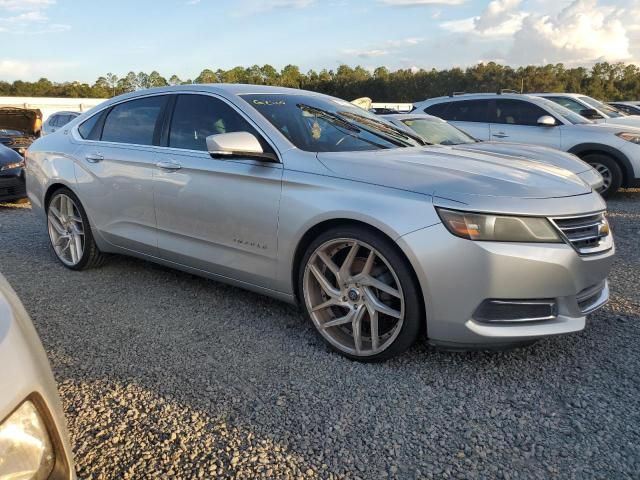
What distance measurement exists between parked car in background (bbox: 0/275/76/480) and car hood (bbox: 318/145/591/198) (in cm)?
196

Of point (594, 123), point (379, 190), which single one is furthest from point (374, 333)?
point (594, 123)

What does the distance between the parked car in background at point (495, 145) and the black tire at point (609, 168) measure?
136cm

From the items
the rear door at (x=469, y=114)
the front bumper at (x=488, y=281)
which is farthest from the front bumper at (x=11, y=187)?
the front bumper at (x=488, y=281)

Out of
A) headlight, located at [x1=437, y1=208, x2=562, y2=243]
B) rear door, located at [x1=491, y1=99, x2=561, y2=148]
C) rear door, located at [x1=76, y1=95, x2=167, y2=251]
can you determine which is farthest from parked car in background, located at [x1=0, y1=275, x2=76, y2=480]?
rear door, located at [x1=491, y1=99, x2=561, y2=148]

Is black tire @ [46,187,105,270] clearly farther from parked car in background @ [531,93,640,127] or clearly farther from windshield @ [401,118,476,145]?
parked car in background @ [531,93,640,127]

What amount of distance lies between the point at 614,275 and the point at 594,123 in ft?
17.8

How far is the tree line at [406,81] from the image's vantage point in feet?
171

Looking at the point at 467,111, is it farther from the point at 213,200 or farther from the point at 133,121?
the point at 213,200

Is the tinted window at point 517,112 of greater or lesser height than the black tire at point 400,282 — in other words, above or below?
above

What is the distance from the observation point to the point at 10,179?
8.29 meters

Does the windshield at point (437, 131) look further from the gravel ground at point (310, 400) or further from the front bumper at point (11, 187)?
the front bumper at point (11, 187)

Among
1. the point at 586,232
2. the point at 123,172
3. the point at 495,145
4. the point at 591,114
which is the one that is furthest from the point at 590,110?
the point at 123,172

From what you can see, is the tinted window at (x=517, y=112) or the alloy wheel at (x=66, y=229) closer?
the alloy wheel at (x=66, y=229)

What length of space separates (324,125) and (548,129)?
6.64 metres
